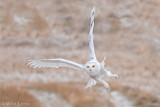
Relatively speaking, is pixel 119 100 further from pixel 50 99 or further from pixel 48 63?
pixel 48 63

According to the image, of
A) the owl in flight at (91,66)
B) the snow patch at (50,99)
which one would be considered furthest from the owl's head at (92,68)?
the snow patch at (50,99)

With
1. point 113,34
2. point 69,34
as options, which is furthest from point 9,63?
point 113,34

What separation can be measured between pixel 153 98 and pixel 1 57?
6.66m

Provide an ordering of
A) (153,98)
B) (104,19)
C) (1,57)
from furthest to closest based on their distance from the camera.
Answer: (104,19) < (1,57) < (153,98)

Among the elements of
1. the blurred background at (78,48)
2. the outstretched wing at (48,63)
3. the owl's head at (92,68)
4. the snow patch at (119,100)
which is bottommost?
the owl's head at (92,68)

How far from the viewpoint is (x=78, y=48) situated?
17.1 m

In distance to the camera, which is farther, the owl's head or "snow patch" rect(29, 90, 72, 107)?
"snow patch" rect(29, 90, 72, 107)

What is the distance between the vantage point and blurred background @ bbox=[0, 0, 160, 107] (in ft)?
40.7

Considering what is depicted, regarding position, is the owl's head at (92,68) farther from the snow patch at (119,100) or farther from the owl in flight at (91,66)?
the snow patch at (119,100)

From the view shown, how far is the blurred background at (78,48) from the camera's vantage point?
12406 millimetres

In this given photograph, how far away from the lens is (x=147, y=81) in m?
14.5

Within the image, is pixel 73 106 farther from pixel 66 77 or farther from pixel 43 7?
pixel 43 7

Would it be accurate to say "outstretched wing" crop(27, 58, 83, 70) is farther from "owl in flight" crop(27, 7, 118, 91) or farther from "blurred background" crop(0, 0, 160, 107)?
"blurred background" crop(0, 0, 160, 107)

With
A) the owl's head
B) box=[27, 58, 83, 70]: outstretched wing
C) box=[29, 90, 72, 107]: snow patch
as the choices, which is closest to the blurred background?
box=[29, 90, 72, 107]: snow patch
